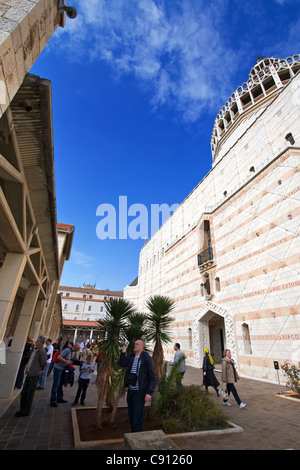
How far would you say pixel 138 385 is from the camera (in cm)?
387

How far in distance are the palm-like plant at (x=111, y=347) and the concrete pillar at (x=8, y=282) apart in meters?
2.29

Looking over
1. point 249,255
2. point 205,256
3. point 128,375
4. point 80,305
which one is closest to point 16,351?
point 128,375

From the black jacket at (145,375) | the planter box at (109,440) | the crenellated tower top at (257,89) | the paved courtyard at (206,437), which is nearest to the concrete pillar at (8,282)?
the paved courtyard at (206,437)

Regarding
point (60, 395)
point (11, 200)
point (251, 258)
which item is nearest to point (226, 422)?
point (60, 395)

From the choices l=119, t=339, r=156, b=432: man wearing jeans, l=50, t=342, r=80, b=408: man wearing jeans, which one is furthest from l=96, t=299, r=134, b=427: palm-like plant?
l=50, t=342, r=80, b=408: man wearing jeans

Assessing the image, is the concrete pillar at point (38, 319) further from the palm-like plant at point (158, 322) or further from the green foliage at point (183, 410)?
the green foliage at point (183, 410)

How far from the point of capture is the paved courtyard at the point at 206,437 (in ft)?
12.7

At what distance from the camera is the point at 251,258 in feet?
44.5

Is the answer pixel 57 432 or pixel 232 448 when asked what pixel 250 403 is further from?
pixel 57 432

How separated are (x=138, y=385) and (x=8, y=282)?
391 cm

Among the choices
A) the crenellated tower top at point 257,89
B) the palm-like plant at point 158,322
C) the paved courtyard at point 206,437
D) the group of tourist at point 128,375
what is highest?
the crenellated tower top at point 257,89

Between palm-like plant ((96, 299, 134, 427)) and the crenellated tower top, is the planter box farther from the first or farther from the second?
the crenellated tower top

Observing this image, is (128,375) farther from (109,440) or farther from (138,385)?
(109,440)

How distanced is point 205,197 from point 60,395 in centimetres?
2016
